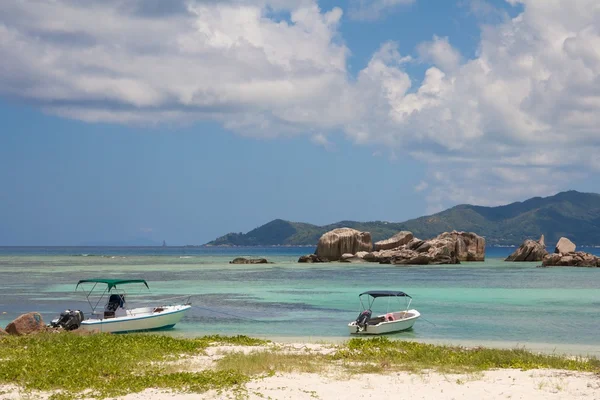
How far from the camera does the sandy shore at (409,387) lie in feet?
52.2

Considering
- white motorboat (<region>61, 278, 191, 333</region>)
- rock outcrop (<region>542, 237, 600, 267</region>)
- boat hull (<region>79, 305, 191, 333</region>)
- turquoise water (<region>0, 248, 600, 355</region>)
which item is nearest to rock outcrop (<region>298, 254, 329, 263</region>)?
rock outcrop (<region>542, 237, 600, 267</region>)

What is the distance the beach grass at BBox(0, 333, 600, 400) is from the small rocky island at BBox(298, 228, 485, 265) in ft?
316

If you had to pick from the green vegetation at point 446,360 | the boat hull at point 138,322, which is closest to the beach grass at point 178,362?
the green vegetation at point 446,360

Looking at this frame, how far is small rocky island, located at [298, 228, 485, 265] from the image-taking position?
395ft

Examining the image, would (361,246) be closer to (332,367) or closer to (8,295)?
(8,295)

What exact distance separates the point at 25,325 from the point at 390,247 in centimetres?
10500

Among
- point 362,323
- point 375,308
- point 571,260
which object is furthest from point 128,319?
point 571,260

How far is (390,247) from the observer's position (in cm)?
12862

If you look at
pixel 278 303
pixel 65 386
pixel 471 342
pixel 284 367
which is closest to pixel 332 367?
pixel 284 367

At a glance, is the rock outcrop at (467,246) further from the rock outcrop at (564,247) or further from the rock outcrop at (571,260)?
the rock outcrop at (571,260)

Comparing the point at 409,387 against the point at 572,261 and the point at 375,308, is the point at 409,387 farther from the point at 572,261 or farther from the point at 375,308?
the point at 572,261

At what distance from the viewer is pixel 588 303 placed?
48.1m

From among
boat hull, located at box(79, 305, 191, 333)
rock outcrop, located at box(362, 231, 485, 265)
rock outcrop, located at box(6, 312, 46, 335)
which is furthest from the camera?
rock outcrop, located at box(362, 231, 485, 265)

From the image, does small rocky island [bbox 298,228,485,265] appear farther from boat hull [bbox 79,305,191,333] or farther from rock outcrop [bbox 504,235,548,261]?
boat hull [bbox 79,305,191,333]
